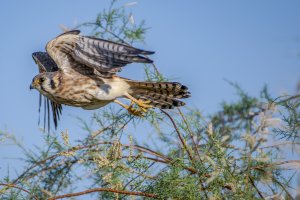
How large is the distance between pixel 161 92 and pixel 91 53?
0.72 m

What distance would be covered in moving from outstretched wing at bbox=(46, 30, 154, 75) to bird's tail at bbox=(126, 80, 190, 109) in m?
0.36

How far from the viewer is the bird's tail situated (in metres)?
4.78

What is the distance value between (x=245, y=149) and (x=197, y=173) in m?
0.32

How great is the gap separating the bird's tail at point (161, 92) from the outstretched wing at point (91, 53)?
0.36 m

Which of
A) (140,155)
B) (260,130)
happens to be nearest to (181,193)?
(140,155)

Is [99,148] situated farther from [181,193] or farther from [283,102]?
[283,102]

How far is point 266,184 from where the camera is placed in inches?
121

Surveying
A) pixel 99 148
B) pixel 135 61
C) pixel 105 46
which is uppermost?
pixel 105 46

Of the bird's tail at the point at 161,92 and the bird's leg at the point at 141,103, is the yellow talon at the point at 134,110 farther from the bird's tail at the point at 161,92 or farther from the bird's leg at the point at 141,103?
the bird's tail at the point at 161,92

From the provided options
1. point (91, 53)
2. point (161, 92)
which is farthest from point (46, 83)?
point (161, 92)

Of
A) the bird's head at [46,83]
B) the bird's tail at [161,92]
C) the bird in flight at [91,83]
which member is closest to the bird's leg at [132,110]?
the bird in flight at [91,83]

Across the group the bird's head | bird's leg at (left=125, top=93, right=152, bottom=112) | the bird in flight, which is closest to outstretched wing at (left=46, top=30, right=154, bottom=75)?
the bird in flight

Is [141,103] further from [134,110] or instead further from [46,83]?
[46,83]

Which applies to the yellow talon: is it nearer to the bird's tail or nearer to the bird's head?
the bird's tail
